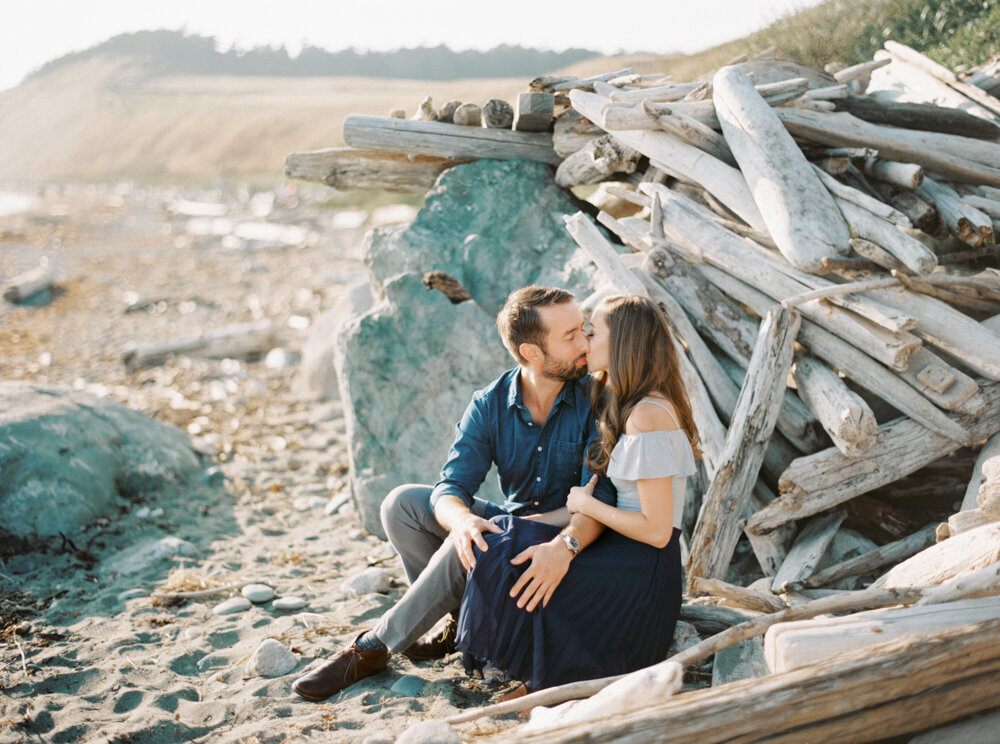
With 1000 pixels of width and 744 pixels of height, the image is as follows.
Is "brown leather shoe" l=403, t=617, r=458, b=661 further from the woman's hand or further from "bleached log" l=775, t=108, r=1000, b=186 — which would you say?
"bleached log" l=775, t=108, r=1000, b=186

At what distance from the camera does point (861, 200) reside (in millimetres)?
4355

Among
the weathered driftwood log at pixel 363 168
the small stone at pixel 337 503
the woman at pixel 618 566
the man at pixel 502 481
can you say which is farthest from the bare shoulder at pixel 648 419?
the weathered driftwood log at pixel 363 168

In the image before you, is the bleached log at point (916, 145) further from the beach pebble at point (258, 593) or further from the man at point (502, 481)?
the beach pebble at point (258, 593)

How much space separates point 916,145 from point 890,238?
4.43 ft

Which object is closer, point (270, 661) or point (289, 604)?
point (270, 661)

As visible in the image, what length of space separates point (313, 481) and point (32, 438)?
2.16 metres

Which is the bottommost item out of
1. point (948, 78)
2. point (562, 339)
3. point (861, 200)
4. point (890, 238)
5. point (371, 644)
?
point (371, 644)

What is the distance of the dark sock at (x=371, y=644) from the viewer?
11.8 ft

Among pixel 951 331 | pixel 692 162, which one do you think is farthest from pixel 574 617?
pixel 692 162

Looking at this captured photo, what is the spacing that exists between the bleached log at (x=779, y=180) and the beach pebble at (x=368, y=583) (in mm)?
2977

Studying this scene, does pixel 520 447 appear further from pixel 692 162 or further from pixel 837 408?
pixel 692 162

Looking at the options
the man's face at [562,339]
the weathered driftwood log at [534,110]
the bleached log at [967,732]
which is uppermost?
the weathered driftwood log at [534,110]

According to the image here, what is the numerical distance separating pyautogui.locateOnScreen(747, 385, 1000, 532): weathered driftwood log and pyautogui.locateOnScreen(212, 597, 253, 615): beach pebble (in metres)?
2.90

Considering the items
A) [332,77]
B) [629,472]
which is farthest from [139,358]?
[332,77]
